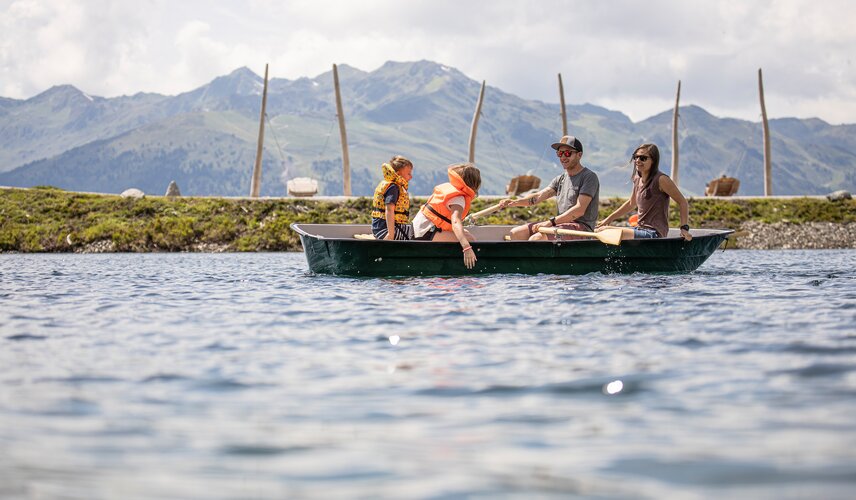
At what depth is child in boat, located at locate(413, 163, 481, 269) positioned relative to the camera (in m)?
13.8

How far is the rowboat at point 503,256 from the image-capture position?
14.3 m

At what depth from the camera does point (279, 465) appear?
3926mm

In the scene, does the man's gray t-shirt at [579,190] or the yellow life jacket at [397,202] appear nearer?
the yellow life jacket at [397,202]

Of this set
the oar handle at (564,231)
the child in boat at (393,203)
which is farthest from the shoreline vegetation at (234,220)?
the oar handle at (564,231)

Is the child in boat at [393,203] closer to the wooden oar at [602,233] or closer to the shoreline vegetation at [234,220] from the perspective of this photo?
the wooden oar at [602,233]

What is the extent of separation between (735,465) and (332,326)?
5145mm

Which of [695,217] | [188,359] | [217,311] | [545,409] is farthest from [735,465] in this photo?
[695,217]

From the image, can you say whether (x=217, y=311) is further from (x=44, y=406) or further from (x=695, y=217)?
(x=695, y=217)

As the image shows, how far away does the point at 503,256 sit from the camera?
14477 mm

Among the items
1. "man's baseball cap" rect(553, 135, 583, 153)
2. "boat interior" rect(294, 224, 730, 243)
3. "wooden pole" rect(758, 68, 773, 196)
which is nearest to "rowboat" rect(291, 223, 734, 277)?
"man's baseball cap" rect(553, 135, 583, 153)

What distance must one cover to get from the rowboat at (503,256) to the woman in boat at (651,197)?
285 millimetres

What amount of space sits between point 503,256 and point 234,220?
79.4 feet

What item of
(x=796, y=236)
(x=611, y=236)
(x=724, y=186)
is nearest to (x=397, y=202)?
(x=611, y=236)

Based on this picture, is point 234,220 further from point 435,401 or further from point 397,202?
point 435,401
